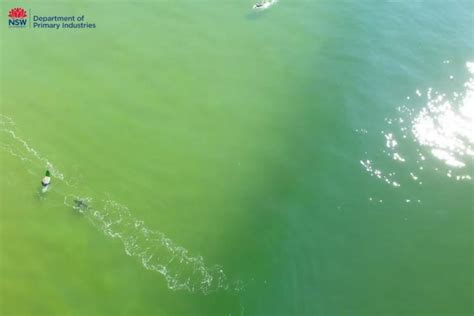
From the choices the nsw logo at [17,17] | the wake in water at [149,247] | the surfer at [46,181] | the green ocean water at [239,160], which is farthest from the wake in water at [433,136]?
the nsw logo at [17,17]

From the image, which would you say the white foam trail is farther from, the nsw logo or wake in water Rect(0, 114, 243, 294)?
the nsw logo

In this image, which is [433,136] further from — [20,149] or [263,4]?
[20,149]

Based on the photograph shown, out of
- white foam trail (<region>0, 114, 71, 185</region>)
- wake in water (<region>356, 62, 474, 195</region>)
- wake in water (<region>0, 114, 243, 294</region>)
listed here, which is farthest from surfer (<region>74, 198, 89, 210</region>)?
wake in water (<region>356, 62, 474, 195</region>)

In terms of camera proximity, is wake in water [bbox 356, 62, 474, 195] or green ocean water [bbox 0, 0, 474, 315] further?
wake in water [bbox 356, 62, 474, 195]

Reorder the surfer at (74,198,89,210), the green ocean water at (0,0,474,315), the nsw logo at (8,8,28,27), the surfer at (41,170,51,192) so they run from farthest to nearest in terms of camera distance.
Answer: the nsw logo at (8,8,28,27) → the surfer at (41,170,51,192) → the surfer at (74,198,89,210) → the green ocean water at (0,0,474,315)

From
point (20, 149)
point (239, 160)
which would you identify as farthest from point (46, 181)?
point (239, 160)

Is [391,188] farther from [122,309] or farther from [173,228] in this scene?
[122,309]

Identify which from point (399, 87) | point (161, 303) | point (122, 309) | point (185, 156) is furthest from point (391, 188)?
point (122, 309)
